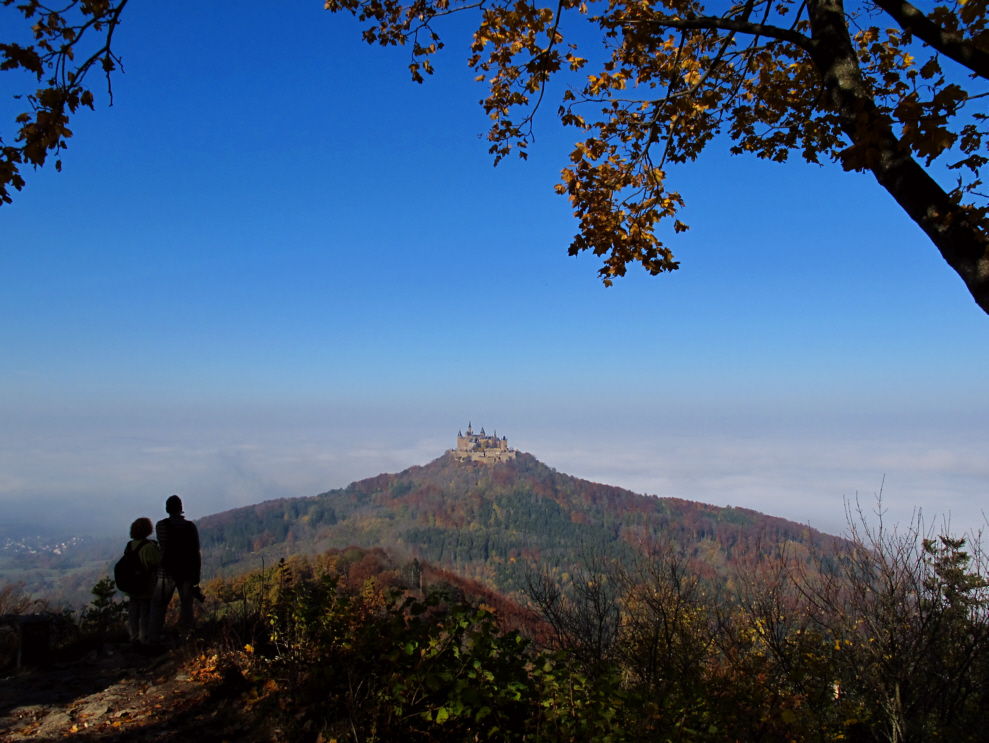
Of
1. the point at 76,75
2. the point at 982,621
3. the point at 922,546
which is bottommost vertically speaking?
the point at 982,621

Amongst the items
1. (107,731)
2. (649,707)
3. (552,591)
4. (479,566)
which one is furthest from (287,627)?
(479,566)

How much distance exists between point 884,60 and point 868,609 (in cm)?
572

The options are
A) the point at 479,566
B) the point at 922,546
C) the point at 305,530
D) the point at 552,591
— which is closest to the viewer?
the point at 922,546

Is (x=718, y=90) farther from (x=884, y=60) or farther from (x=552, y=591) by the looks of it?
(x=552, y=591)

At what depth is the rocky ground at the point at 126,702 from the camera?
3.91 metres

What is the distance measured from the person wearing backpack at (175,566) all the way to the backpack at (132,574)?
0.43 feet

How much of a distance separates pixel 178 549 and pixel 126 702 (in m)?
1.61

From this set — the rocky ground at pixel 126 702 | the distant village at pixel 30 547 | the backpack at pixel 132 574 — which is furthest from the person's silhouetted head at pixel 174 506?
the distant village at pixel 30 547

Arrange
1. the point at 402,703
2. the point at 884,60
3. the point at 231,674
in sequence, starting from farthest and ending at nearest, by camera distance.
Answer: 1. the point at 231,674
2. the point at 884,60
3. the point at 402,703

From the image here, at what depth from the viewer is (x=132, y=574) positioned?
5.61 meters

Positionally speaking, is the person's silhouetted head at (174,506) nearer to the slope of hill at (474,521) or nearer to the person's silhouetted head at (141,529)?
the person's silhouetted head at (141,529)

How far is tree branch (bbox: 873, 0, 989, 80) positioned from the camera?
2.51m

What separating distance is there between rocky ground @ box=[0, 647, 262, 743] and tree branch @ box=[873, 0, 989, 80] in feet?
18.9

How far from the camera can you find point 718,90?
15.5ft
